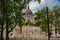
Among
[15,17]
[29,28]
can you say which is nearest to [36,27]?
[29,28]

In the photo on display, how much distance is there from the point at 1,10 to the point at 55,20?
29.6 meters

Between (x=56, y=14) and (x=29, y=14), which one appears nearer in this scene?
(x=56, y=14)

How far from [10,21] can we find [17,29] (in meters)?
39.3

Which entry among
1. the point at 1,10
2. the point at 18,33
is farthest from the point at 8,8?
the point at 18,33

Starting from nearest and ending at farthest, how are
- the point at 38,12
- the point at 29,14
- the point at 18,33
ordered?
the point at 38,12, the point at 18,33, the point at 29,14

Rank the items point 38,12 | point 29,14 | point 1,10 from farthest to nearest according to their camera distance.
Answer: point 29,14 → point 38,12 → point 1,10

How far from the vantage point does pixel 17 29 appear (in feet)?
252

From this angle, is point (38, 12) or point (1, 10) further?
point (38, 12)

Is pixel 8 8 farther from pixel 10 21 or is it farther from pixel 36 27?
pixel 36 27

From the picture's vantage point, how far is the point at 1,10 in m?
36.2

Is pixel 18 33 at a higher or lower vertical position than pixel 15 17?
lower

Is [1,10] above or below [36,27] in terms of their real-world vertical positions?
above

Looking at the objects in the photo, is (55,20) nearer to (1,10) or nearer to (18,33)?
(18,33)

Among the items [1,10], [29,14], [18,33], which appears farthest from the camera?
[29,14]
